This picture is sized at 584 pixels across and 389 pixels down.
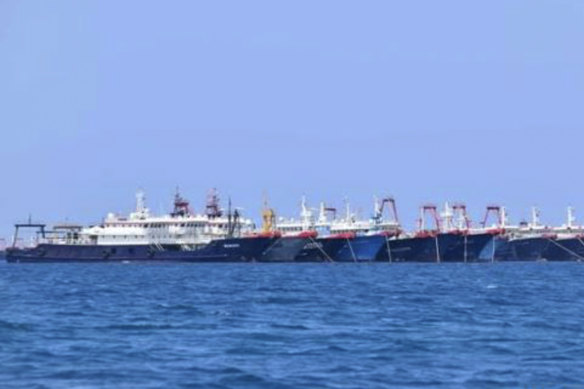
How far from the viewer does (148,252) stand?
16425cm

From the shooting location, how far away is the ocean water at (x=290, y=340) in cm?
3462

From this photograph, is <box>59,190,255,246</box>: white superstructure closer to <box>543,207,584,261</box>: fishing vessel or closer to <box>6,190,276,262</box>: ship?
<box>6,190,276,262</box>: ship

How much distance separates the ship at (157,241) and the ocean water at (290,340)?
273 ft

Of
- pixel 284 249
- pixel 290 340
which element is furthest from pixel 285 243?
pixel 290 340

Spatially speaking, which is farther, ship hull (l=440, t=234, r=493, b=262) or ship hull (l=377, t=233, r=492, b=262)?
ship hull (l=440, t=234, r=493, b=262)

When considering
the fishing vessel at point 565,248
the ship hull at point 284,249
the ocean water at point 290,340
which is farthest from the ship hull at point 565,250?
the ocean water at point 290,340

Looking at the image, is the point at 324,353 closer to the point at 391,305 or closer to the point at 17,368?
the point at 17,368

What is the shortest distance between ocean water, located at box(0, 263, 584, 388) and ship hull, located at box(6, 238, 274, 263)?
82576 mm

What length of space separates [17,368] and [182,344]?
7.34 m

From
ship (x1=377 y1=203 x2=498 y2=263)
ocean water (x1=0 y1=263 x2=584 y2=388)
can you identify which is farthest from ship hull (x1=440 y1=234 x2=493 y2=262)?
ocean water (x1=0 y1=263 x2=584 y2=388)

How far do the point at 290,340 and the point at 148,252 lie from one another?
122m

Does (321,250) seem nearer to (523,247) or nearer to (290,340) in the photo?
(523,247)

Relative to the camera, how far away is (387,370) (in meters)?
36.2

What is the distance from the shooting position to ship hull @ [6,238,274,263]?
518ft
